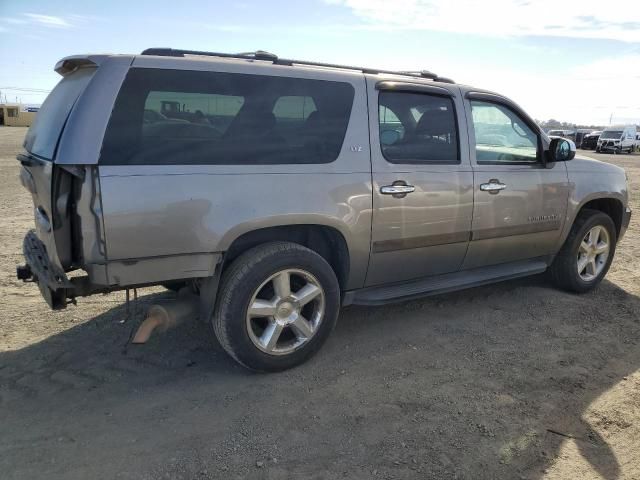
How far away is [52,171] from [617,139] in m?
41.5

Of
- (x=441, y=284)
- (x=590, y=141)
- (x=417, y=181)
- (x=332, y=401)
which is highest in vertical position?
(x=417, y=181)

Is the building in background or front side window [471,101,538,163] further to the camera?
the building in background

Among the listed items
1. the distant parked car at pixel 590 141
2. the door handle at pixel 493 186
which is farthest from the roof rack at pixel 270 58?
the distant parked car at pixel 590 141

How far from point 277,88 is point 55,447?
95.8 inches

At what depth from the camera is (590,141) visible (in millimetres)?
41281

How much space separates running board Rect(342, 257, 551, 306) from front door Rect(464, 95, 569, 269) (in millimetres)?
82

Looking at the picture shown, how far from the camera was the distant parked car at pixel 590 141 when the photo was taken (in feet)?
134

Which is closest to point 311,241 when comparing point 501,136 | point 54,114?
point 54,114

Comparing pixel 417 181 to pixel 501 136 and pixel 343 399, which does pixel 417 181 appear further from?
pixel 343 399

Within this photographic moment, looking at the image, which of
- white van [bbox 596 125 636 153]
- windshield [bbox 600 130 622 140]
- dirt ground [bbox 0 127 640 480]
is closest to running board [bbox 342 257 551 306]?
dirt ground [bbox 0 127 640 480]

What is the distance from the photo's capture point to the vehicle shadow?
8.79 feet

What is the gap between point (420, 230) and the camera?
4.01 metres

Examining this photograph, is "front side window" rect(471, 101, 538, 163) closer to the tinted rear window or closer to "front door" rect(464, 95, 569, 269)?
"front door" rect(464, 95, 569, 269)

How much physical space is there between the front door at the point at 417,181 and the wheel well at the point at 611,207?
198 centimetres
